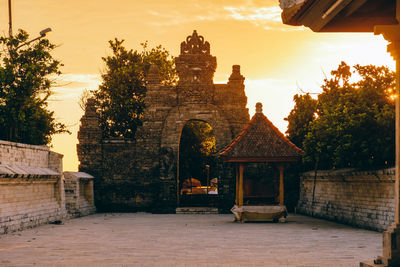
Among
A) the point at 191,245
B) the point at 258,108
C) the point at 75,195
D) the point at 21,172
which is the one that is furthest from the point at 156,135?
the point at 191,245

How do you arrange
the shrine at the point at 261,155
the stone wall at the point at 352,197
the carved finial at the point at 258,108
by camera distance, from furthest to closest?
the carved finial at the point at 258,108 → the shrine at the point at 261,155 → the stone wall at the point at 352,197

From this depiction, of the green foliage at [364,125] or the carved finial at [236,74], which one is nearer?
the green foliage at [364,125]

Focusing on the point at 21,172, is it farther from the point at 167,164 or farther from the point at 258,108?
the point at 167,164

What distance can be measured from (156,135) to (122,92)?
752cm

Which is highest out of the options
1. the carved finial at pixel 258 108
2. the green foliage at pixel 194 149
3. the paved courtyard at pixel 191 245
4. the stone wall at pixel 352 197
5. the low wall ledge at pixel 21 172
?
the carved finial at pixel 258 108

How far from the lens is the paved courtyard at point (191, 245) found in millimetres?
10766

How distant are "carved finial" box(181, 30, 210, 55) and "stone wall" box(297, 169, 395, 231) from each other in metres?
8.02

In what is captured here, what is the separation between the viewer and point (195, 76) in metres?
Result: 28.7

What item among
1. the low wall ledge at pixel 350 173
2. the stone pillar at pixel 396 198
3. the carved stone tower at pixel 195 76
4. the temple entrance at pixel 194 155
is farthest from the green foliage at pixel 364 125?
the temple entrance at pixel 194 155

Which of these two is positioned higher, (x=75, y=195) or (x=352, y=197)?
(x=352, y=197)

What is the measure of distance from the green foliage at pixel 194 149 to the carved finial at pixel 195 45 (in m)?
10.1

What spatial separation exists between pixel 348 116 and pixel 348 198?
122 inches

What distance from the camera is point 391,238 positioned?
21.5 feet

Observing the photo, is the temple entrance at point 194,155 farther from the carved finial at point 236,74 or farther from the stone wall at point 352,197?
the stone wall at point 352,197
